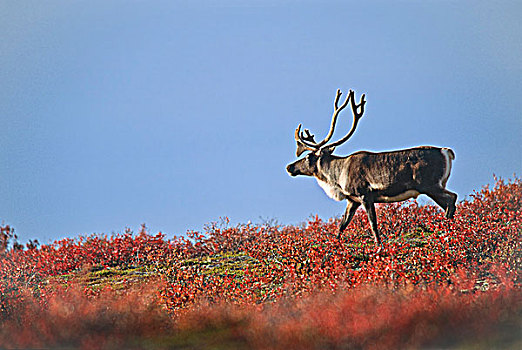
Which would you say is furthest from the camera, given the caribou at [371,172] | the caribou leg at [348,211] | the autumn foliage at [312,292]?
the caribou leg at [348,211]

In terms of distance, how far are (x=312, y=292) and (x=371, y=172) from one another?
7.67 feet

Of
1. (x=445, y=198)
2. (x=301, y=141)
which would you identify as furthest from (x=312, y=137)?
(x=445, y=198)

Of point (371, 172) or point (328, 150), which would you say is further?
point (328, 150)

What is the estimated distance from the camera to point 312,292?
897 centimetres

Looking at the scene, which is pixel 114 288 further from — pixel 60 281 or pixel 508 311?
pixel 508 311

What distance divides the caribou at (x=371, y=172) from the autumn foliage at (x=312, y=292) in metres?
0.73

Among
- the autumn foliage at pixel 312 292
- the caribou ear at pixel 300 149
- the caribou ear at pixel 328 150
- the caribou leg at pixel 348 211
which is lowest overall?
the autumn foliage at pixel 312 292

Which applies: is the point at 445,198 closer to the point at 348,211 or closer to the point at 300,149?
the point at 348,211

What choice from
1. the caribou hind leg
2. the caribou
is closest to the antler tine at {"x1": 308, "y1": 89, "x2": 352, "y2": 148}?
the caribou

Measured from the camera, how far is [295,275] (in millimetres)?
9570

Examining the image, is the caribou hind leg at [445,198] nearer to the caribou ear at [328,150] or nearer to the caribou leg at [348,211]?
the caribou leg at [348,211]

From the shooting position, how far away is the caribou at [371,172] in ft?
31.4

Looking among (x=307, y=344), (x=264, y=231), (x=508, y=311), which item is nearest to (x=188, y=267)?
(x=264, y=231)

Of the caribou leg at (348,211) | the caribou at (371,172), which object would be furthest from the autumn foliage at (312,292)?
the caribou at (371,172)
